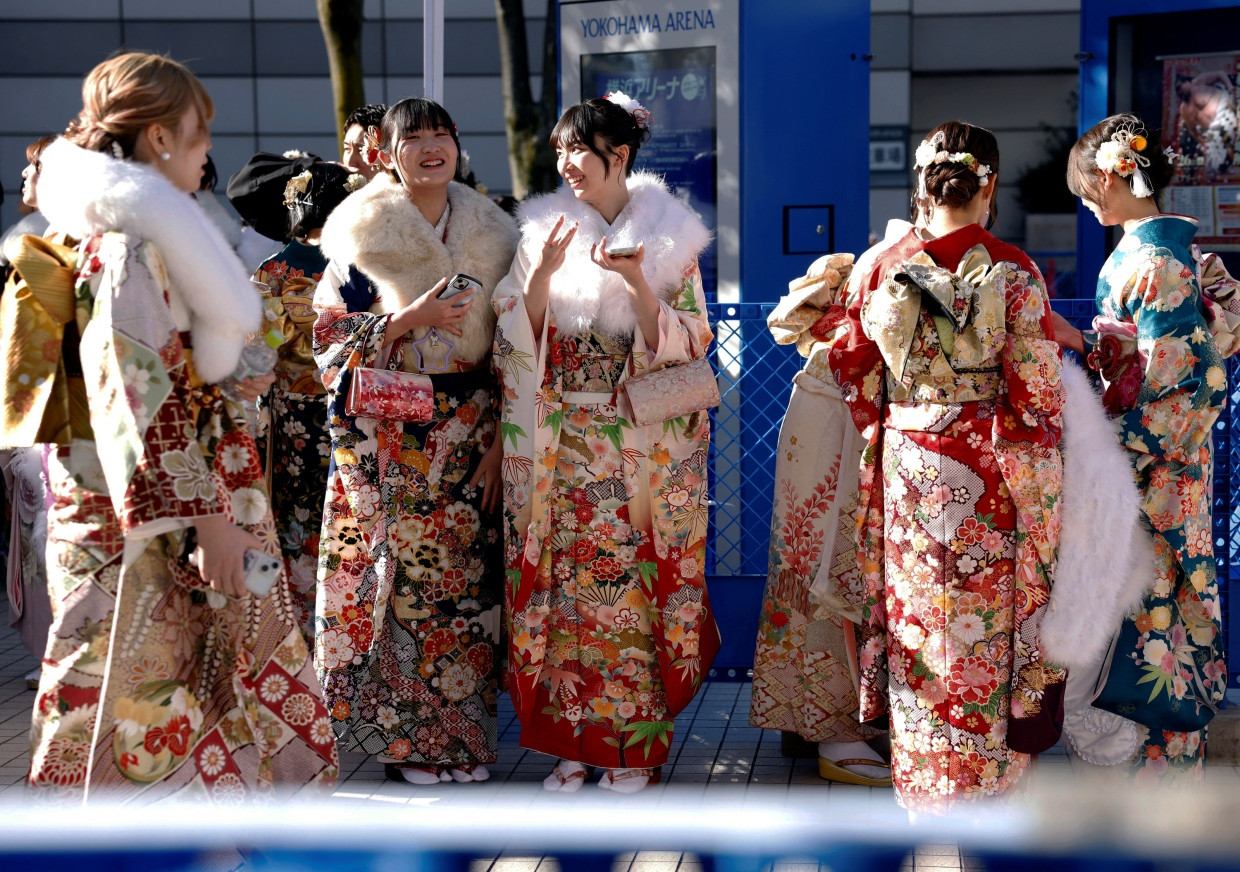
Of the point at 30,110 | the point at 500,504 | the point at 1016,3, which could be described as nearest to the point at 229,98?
the point at 30,110

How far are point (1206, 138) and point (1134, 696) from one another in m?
2.99

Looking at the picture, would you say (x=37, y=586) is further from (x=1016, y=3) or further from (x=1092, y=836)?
(x=1016, y=3)

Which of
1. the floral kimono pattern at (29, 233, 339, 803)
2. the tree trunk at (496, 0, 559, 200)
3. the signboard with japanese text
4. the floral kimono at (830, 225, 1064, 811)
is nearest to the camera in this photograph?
the floral kimono pattern at (29, 233, 339, 803)

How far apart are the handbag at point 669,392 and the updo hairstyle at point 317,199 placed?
1.20 m

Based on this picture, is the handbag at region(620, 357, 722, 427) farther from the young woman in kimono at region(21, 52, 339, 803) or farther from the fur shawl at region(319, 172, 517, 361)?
the young woman in kimono at region(21, 52, 339, 803)

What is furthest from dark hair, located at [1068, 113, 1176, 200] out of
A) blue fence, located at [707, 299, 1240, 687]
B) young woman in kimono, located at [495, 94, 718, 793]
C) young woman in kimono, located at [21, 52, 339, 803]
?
young woman in kimono, located at [21, 52, 339, 803]

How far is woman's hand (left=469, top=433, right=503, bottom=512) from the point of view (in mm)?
3662

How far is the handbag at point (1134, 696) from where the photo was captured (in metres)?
3.32

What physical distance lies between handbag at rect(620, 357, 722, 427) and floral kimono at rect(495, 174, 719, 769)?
0.04 m

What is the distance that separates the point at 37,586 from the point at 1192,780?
377cm

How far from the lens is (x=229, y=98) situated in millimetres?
13016

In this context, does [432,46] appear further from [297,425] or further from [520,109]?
[520,109]

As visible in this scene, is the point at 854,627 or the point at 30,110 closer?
the point at 854,627

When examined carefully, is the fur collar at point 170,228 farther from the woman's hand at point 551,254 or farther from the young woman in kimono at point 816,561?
the young woman in kimono at point 816,561
